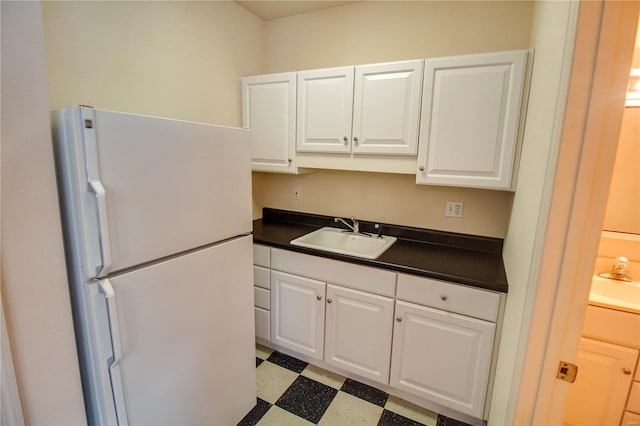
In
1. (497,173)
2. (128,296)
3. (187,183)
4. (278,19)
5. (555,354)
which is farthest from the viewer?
(278,19)

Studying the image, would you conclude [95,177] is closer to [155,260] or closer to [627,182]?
[155,260]

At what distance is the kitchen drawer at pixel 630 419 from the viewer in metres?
1.39

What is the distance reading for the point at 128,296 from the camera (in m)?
1.02

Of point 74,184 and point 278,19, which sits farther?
point 278,19

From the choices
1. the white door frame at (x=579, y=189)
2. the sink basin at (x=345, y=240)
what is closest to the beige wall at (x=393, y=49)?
the sink basin at (x=345, y=240)

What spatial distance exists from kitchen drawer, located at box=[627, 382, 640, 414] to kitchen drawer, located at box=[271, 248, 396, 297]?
1.11 meters

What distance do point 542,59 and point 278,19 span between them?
1883mm

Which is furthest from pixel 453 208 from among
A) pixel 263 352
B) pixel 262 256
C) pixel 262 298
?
pixel 263 352

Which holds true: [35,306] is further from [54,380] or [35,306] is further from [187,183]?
[187,183]

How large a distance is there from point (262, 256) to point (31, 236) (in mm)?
1296

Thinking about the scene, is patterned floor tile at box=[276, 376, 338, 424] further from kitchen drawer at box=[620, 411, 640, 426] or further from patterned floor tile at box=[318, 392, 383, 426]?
kitchen drawer at box=[620, 411, 640, 426]

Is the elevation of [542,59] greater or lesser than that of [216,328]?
greater

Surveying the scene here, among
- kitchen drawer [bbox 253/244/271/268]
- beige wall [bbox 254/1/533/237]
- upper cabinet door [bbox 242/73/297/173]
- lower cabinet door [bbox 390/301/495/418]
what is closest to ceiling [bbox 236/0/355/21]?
beige wall [bbox 254/1/533/237]

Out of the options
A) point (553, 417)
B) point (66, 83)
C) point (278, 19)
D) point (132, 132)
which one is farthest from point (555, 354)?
point (278, 19)
